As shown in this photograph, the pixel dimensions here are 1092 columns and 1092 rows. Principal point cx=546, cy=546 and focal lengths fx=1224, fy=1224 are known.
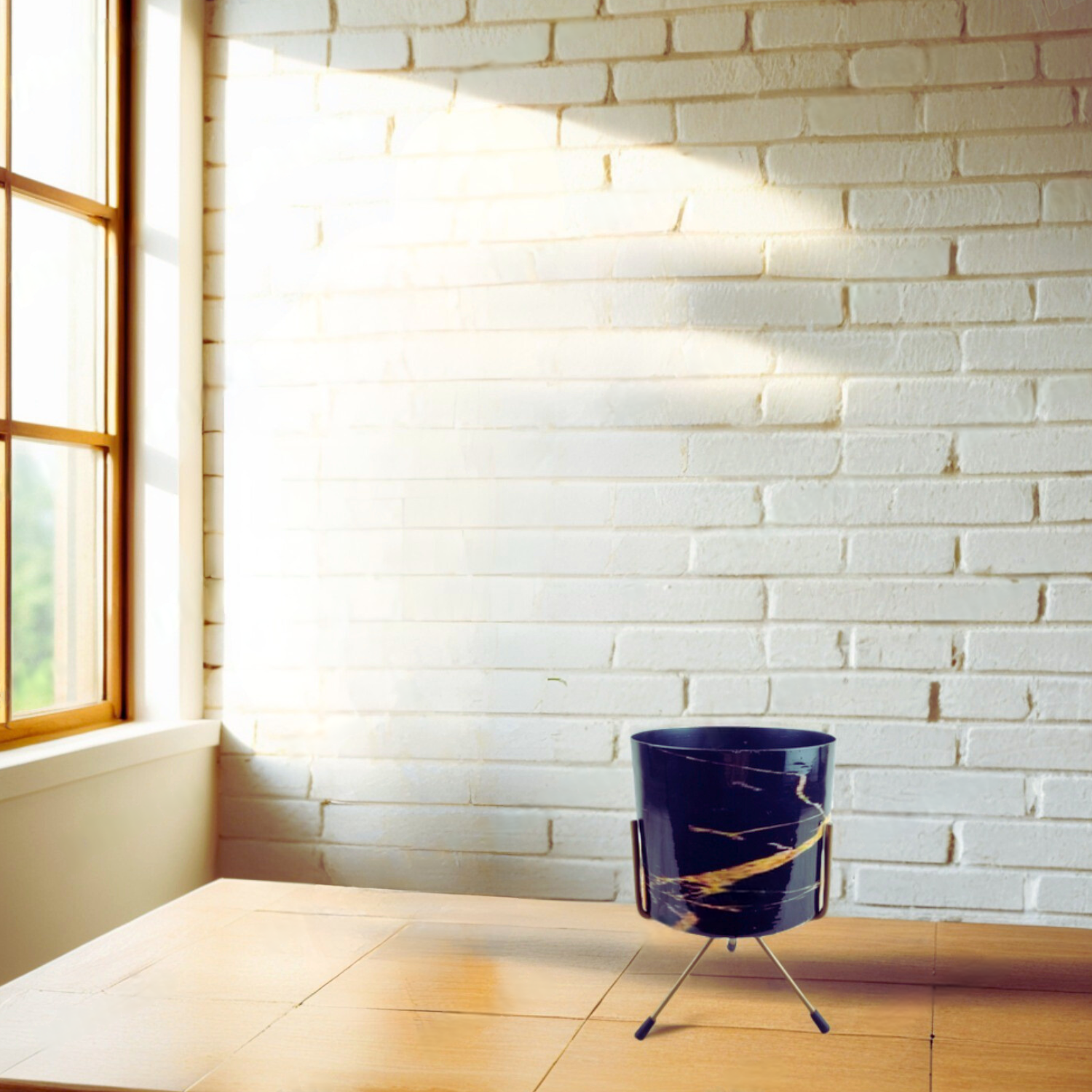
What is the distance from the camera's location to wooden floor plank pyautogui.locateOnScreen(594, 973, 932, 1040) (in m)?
0.90

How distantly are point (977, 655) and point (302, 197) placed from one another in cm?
139

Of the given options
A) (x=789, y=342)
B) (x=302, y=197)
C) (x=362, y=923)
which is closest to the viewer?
(x=362, y=923)

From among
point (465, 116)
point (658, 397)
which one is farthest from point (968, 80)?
point (465, 116)

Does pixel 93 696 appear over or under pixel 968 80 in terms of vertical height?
under

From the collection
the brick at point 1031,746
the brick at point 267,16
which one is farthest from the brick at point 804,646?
the brick at point 267,16

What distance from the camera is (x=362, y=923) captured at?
3.84 feet

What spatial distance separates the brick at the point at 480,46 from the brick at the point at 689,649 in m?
0.99

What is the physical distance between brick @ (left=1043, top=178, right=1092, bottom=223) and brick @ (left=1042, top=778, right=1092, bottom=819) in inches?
34.7

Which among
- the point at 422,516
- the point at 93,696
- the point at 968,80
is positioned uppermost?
the point at 968,80

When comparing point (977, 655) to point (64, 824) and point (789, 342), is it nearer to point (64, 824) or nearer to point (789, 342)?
point (789, 342)

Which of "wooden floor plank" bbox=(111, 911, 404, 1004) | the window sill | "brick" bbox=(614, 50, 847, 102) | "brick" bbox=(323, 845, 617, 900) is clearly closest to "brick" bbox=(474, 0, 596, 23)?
"brick" bbox=(614, 50, 847, 102)

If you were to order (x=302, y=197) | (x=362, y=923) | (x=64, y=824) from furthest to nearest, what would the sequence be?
(x=302, y=197), (x=64, y=824), (x=362, y=923)

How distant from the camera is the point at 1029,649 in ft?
6.35

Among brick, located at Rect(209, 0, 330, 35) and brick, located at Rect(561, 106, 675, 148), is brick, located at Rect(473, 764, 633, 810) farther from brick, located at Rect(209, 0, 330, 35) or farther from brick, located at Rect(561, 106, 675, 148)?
brick, located at Rect(209, 0, 330, 35)
